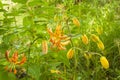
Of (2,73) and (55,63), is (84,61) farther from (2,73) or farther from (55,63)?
(2,73)

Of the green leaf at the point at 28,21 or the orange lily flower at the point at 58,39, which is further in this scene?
the green leaf at the point at 28,21

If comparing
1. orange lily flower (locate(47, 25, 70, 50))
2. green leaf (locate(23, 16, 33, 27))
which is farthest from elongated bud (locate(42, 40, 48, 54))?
green leaf (locate(23, 16, 33, 27))

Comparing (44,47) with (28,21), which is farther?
(28,21)

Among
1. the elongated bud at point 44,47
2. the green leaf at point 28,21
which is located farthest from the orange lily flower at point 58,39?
the green leaf at point 28,21

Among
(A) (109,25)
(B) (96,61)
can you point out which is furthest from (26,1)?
(A) (109,25)

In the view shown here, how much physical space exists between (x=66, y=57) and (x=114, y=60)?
3.83 ft

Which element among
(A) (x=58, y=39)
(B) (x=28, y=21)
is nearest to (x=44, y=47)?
(A) (x=58, y=39)

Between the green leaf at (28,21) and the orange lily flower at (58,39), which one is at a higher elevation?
the green leaf at (28,21)

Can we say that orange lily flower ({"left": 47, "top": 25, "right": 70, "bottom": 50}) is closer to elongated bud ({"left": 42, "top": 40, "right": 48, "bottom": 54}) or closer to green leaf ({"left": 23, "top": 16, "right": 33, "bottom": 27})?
elongated bud ({"left": 42, "top": 40, "right": 48, "bottom": 54})

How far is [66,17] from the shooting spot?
5.25 feet

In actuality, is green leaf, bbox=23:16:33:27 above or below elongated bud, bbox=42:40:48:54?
above

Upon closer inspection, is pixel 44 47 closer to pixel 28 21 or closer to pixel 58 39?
pixel 58 39

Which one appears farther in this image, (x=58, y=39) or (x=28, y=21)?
(x=28, y=21)

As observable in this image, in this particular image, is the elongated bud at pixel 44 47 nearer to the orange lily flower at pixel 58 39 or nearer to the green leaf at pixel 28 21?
the orange lily flower at pixel 58 39
